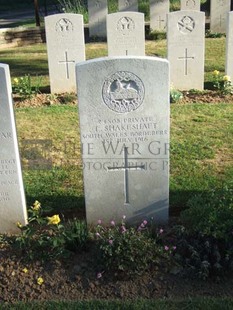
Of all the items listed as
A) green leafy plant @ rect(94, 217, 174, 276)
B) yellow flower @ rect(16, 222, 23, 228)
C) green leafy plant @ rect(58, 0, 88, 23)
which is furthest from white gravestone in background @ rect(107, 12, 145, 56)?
green leafy plant @ rect(58, 0, 88, 23)

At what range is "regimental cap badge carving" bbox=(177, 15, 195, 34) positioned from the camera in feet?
28.5

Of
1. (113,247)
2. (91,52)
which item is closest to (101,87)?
(113,247)

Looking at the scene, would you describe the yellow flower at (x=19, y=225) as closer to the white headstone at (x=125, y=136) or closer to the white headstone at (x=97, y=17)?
the white headstone at (x=125, y=136)

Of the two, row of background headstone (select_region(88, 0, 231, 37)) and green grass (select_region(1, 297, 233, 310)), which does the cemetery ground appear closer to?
green grass (select_region(1, 297, 233, 310))

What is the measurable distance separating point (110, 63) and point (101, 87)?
23 centimetres

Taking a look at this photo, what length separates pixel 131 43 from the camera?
9398 mm

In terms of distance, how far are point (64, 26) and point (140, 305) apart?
6.61m

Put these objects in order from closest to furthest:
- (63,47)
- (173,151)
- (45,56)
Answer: (173,151), (63,47), (45,56)

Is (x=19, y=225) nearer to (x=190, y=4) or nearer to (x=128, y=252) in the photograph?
(x=128, y=252)

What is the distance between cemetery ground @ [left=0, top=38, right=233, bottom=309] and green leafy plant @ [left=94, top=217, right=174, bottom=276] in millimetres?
44

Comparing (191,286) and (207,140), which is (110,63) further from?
(207,140)

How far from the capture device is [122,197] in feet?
15.1

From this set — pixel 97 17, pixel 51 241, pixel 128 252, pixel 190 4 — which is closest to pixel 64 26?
pixel 51 241

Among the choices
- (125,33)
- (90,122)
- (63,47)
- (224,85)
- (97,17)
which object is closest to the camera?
(90,122)
